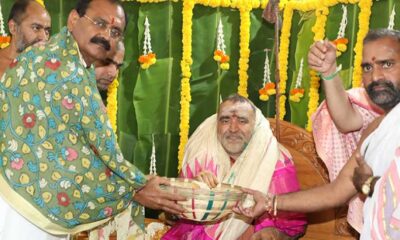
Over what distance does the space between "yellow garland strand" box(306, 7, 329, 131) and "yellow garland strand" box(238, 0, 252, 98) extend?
65cm

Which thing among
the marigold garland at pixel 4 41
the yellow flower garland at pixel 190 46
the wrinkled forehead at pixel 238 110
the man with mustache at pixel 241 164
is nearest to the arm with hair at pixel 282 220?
the man with mustache at pixel 241 164

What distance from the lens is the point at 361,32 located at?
434 centimetres

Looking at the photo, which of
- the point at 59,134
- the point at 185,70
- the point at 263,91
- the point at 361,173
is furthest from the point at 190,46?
the point at 361,173

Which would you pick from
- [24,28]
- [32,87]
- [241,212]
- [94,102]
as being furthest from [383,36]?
[24,28]

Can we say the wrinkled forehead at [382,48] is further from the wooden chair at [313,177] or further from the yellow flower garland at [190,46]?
the yellow flower garland at [190,46]

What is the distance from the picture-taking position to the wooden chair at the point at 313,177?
4.22 metres

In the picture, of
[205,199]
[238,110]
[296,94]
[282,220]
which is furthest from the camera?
[296,94]

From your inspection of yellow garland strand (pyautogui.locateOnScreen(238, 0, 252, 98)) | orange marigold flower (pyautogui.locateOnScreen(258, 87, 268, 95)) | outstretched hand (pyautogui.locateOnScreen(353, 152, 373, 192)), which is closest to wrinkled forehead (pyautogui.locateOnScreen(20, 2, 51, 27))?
yellow garland strand (pyautogui.locateOnScreen(238, 0, 252, 98))

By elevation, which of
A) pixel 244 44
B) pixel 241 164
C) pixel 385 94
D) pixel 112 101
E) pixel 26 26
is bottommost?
pixel 241 164

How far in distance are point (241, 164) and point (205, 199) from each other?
966 mm

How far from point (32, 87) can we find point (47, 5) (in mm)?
2571

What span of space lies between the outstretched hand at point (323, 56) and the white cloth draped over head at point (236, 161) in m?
0.92

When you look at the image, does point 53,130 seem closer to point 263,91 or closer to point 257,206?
point 257,206

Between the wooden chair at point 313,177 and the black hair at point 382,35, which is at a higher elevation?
the black hair at point 382,35
